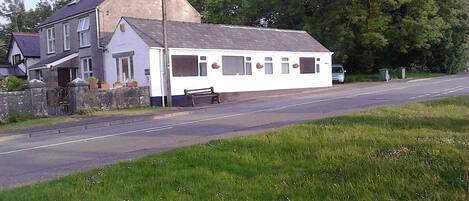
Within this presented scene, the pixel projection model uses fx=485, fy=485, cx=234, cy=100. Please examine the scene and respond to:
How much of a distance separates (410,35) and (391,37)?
1743mm

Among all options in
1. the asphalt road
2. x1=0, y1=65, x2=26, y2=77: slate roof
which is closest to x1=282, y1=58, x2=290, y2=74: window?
the asphalt road

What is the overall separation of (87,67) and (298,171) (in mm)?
30548

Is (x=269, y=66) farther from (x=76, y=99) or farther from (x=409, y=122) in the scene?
(x=409, y=122)

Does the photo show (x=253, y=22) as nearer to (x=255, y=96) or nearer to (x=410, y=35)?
(x=410, y=35)

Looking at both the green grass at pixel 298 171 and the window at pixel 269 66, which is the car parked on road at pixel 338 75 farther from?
the green grass at pixel 298 171

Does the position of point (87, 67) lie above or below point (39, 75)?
above

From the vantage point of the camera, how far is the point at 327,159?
22.7 feet

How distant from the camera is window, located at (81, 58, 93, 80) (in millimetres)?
34344

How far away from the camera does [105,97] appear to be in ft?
78.1

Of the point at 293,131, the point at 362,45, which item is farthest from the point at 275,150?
the point at 362,45

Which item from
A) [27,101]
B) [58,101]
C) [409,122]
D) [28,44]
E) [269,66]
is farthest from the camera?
[28,44]

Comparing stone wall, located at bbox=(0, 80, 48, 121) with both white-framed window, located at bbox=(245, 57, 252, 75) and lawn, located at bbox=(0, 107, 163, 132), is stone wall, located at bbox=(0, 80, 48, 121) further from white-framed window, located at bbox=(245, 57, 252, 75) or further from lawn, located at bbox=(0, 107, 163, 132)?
white-framed window, located at bbox=(245, 57, 252, 75)

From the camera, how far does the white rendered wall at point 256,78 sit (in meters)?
27.3

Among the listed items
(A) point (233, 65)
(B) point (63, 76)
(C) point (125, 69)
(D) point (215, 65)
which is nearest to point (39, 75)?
(B) point (63, 76)
